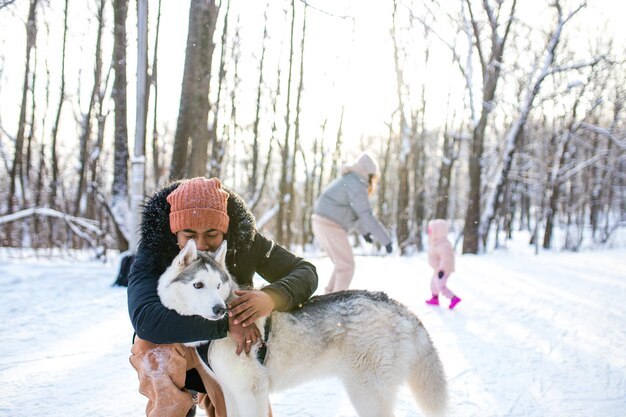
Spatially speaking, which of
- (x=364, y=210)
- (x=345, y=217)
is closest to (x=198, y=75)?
(x=345, y=217)

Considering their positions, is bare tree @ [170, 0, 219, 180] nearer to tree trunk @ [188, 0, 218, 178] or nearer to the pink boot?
tree trunk @ [188, 0, 218, 178]

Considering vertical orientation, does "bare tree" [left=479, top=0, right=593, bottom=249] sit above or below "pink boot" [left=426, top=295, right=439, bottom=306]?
above

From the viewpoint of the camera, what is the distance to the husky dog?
2.41 meters

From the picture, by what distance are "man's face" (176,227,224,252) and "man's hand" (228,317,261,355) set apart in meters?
0.56

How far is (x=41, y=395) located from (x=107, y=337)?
1.72 m

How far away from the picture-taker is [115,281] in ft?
26.1

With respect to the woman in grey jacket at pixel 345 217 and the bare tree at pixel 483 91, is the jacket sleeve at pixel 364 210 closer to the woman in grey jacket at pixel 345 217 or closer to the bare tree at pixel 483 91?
the woman in grey jacket at pixel 345 217

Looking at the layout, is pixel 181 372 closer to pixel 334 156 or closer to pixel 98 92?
pixel 98 92

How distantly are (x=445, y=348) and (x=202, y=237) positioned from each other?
3.69 m

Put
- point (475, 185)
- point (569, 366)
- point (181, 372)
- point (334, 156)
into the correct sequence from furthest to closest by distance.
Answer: point (334, 156) < point (475, 185) < point (569, 366) < point (181, 372)

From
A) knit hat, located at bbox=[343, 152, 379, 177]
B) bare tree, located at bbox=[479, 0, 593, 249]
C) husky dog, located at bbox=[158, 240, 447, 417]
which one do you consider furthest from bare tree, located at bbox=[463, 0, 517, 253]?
husky dog, located at bbox=[158, 240, 447, 417]

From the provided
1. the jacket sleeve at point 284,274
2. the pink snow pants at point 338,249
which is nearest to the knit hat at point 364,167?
the pink snow pants at point 338,249

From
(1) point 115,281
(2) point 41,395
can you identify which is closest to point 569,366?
(2) point 41,395

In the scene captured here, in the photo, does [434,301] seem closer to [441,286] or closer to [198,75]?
[441,286]
